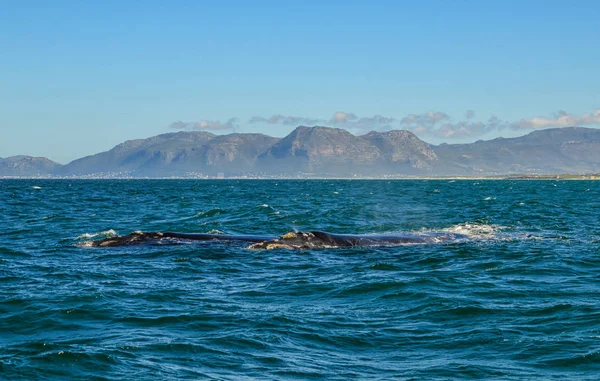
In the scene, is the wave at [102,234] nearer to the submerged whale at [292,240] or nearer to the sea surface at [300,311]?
the sea surface at [300,311]

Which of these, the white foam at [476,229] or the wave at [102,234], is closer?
the wave at [102,234]

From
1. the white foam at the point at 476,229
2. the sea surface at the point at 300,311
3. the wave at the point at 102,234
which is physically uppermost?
the white foam at the point at 476,229

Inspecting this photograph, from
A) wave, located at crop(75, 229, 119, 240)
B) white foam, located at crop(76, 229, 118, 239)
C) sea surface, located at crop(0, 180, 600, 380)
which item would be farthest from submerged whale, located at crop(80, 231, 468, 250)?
white foam, located at crop(76, 229, 118, 239)

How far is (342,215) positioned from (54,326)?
1273 inches

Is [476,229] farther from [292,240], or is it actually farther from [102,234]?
[102,234]

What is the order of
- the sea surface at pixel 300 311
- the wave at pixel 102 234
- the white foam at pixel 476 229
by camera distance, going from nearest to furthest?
the sea surface at pixel 300 311 → the wave at pixel 102 234 → the white foam at pixel 476 229

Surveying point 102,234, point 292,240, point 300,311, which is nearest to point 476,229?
point 292,240

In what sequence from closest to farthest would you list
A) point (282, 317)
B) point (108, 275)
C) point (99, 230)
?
1. point (282, 317)
2. point (108, 275)
3. point (99, 230)

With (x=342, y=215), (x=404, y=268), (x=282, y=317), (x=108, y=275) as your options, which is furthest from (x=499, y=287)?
(x=342, y=215)

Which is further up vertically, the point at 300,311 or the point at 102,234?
the point at 102,234

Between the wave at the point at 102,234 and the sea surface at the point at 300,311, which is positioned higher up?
the wave at the point at 102,234

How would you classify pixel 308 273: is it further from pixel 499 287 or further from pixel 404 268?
pixel 499 287

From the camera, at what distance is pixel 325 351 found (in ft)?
37.8

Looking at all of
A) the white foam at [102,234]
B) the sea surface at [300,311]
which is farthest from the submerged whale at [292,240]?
the white foam at [102,234]
